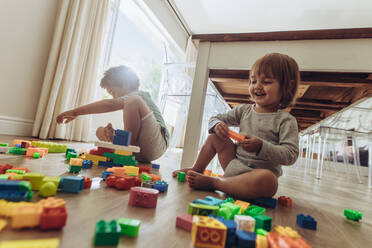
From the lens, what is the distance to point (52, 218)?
1.16 ft

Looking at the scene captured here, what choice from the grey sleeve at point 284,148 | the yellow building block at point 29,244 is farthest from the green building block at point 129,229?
the grey sleeve at point 284,148

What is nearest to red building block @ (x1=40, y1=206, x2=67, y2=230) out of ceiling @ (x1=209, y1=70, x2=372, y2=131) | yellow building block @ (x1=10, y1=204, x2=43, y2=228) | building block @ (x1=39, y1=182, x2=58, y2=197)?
yellow building block @ (x1=10, y1=204, x2=43, y2=228)

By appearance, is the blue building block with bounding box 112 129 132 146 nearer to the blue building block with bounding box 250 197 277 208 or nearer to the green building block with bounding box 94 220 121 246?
the blue building block with bounding box 250 197 277 208

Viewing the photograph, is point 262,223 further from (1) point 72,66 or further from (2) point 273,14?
(2) point 273,14

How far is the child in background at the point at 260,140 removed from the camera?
2.68 ft

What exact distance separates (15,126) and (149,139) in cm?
124

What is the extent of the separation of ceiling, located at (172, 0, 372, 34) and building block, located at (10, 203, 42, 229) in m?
3.87

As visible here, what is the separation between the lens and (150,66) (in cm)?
414

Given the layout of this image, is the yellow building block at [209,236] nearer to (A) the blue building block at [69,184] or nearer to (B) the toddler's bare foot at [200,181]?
(A) the blue building block at [69,184]

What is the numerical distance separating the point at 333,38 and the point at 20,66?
215 cm

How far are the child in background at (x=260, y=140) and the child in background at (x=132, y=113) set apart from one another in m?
0.44

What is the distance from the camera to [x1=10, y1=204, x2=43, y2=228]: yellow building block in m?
0.34

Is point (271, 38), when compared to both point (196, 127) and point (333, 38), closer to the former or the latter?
point (333, 38)

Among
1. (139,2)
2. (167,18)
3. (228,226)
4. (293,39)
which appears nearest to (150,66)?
(167,18)
